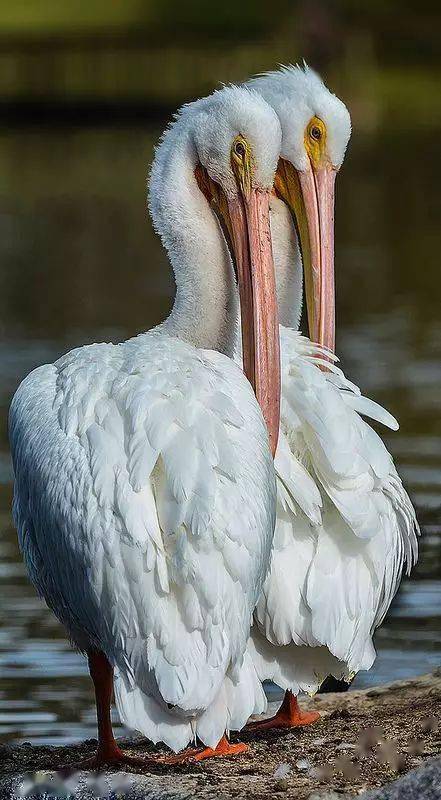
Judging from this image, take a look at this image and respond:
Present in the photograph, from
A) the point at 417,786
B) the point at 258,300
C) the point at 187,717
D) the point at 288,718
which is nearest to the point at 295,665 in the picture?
the point at 288,718

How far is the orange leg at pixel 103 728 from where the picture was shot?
19.2 feet

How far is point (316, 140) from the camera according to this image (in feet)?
25.5

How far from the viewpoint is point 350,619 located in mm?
6059

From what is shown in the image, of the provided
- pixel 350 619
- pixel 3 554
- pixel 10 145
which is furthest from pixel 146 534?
pixel 10 145

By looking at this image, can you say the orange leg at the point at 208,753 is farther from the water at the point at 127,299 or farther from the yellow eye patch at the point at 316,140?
the yellow eye patch at the point at 316,140

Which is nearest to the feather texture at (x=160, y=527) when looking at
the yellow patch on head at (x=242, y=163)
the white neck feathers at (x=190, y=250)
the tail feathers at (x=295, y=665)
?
the tail feathers at (x=295, y=665)

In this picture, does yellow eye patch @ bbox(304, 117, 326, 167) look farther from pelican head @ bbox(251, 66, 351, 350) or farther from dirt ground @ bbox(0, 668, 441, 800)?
dirt ground @ bbox(0, 668, 441, 800)

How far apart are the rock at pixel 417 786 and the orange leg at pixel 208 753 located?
991mm

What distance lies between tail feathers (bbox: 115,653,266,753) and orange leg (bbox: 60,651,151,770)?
52 cm

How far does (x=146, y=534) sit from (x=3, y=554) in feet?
15.2

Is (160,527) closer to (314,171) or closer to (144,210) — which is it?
(314,171)

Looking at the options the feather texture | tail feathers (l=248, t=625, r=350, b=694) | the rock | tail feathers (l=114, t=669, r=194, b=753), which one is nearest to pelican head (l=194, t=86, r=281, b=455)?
the feather texture

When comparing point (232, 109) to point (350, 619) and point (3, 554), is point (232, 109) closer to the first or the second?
point (350, 619)

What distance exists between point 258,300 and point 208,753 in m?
1.66
